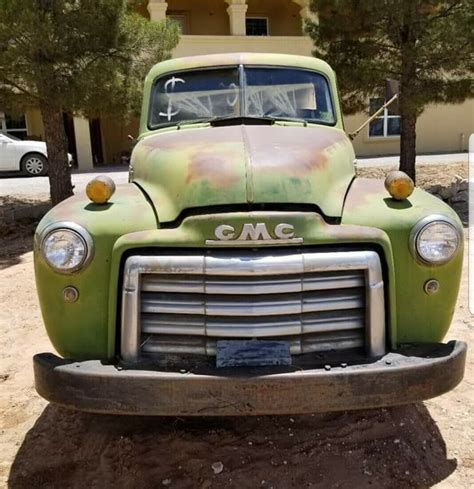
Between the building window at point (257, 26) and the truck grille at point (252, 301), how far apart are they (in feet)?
71.4

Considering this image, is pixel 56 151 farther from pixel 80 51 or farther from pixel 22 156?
pixel 22 156

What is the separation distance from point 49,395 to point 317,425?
1579 millimetres

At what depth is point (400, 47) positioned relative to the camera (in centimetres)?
994

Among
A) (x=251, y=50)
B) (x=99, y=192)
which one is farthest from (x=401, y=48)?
(x=251, y=50)

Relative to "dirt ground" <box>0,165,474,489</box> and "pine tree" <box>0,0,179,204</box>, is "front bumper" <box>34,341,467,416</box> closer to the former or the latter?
"dirt ground" <box>0,165,474,489</box>

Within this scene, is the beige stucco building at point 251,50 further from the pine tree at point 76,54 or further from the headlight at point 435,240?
the headlight at point 435,240

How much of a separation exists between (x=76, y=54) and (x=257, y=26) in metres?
15.9

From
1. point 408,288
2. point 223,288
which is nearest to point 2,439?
point 223,288

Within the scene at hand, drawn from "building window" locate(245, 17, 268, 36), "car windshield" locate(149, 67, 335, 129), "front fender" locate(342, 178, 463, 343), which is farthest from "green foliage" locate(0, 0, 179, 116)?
"building window" locate(245, 17, 268, 36)

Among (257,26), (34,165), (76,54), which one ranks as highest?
(257,26)

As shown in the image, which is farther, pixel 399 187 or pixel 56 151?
pixel 56 151

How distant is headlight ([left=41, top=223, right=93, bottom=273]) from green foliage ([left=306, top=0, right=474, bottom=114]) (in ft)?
26.4

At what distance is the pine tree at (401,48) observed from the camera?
365 inches

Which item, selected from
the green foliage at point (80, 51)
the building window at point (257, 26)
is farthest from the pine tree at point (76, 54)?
the building window at point (257, 26)
